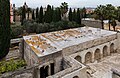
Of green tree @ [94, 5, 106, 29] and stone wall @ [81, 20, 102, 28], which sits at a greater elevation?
green tree @ [94, 5, 106, 29]

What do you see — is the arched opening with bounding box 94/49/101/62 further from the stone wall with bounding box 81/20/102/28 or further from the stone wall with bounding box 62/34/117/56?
the stone wall with bounding box 81/20/102/28

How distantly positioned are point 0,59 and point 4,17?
4.82 m

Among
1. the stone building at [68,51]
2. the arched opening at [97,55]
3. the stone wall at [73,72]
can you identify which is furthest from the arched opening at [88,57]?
the stone wall at [73,72]

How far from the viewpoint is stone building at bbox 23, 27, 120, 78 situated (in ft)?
45.1

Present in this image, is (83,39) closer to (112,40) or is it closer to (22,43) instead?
(112,40)

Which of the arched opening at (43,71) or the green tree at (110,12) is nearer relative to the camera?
the arched opening at (43,71)

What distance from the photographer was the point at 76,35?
21.2 m

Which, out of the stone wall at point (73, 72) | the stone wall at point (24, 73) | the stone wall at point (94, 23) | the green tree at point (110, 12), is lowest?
the stone wall at point (24, 73)

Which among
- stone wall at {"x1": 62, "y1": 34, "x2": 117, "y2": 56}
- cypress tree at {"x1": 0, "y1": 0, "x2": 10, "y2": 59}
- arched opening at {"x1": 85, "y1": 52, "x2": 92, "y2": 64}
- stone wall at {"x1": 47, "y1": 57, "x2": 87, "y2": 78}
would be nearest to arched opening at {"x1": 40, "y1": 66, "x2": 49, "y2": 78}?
stone wall at {"x1": 62, "y1": 34, "x2": 117, "y2": 56}

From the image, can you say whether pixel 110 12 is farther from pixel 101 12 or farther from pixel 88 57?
pixel 88 57

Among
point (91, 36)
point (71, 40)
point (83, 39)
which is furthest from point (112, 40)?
point (71, 40)

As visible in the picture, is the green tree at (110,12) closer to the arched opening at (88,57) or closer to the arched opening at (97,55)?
the arched opening at (97,55)

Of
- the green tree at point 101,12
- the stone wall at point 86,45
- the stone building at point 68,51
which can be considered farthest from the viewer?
the green tree at point 101,12

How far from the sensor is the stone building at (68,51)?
1375cm
